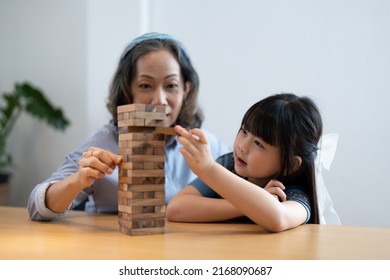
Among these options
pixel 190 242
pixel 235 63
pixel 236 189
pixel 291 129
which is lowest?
pixel 190 242

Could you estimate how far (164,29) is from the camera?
2.56 metres

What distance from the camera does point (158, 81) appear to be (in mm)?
1677

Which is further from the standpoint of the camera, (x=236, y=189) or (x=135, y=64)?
(x=135, y=64)

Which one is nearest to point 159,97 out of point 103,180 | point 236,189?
point 103,180

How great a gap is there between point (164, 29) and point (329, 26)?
1197 mm

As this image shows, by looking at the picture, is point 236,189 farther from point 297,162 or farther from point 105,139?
point 105,139

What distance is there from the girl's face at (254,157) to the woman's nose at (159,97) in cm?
42

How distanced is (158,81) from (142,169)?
66 centimetres

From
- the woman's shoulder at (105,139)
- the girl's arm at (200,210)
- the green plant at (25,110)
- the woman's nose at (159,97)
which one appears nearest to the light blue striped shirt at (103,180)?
the woman's shoulder at (105,139)

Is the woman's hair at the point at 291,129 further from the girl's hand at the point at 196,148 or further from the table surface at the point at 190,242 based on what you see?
the girl's hand at the point at 196,148

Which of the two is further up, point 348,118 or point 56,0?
point 56,0

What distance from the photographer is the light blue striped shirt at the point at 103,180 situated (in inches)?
52.9
